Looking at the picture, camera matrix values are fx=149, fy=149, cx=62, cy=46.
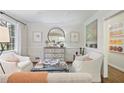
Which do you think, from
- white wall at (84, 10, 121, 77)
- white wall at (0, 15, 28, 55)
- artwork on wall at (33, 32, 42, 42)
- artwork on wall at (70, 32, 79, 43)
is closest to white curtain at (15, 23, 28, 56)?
white wall at (0, 15, 28, 55)

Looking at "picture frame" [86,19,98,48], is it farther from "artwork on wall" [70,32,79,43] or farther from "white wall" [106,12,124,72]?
"white wall" [106,12,124,72]

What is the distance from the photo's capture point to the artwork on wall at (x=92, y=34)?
4.39 meters

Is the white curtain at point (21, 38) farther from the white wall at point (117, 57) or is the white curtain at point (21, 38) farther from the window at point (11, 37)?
the white wall at point (117, 57)

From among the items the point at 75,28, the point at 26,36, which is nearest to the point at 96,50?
the point at 75,28

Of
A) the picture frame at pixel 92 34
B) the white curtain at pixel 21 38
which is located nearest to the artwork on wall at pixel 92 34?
the picture frame at pixel 92 34

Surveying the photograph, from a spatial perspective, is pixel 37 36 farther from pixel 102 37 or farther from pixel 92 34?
pixel 102 37

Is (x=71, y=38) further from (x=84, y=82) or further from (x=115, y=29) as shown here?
(x=84, y=82)

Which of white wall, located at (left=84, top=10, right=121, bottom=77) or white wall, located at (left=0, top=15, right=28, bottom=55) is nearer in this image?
white wall, located at (left=84, top=10, right=121, bottom=77)

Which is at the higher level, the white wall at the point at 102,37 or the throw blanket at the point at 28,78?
the white wall at the point at 102,37

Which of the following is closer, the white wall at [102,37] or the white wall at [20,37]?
the white wall at [102,37]

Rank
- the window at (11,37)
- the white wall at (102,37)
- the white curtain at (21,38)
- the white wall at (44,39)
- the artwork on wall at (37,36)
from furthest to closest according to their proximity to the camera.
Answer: the artwork on wall at (37,36) → the white wall at (44,39) → the white curtain at (21,38) → the white wall at (102,37) → the window at (11,37)

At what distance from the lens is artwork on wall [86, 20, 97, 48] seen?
439cm

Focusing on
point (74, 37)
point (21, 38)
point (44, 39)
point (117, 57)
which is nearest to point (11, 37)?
point (21, 38)
